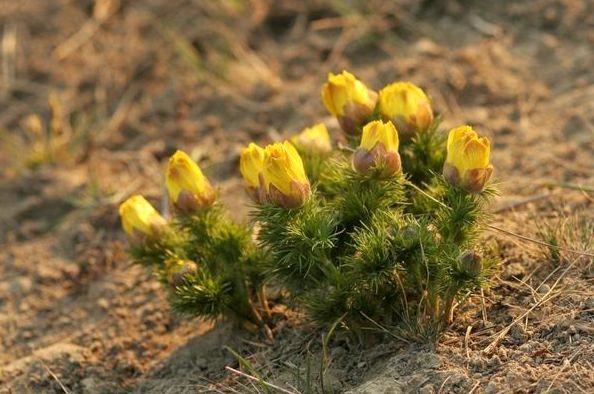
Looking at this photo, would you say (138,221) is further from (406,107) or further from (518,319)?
(518,319)

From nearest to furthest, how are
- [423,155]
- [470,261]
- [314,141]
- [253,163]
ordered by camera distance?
[470,261], [253,163], [423,155], [314,141]

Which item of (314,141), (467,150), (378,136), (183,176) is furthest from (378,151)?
(183,176)

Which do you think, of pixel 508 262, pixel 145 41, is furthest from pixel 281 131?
pixel 508 262

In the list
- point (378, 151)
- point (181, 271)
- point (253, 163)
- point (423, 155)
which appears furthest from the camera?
point (423, 155)

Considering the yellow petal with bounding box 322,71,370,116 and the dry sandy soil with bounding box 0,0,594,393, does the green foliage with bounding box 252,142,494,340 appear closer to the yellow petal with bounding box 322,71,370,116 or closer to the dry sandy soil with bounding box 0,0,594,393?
the dry sandy soil with bounding box 0,0,594,393

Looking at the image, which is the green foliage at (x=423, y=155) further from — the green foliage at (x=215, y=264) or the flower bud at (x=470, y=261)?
the green foliage at (x=215, y=264)

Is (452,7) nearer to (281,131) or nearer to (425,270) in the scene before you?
(281,131)

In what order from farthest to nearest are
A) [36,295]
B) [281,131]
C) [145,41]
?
[145,41]
[281,131]
[36,295]
